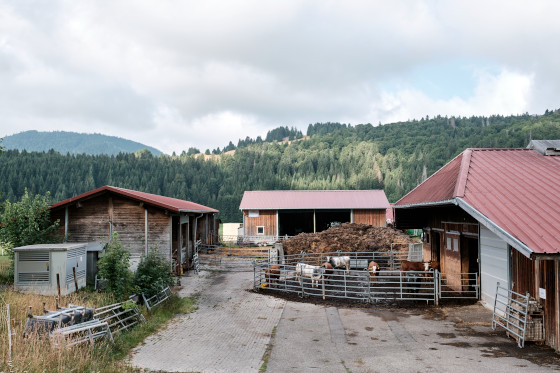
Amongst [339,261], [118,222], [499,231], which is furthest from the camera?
[339,261]

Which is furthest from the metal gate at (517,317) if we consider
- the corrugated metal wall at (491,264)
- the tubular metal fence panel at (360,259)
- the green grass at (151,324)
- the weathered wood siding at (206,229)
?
the weathered wood siding at (206,229)

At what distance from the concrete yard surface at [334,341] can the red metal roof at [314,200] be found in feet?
96.3

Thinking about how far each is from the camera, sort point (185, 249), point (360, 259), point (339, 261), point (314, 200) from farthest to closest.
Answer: point (314, 200) < point (360, 259) < point (185, 249) < point (339, 261)

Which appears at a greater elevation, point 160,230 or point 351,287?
point 160,230

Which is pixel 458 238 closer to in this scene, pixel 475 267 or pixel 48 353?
pixel 475 267

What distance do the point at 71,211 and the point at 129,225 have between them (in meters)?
3.19

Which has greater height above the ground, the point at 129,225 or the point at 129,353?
the point at 129,225

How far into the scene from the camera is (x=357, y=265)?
22250 millimetres

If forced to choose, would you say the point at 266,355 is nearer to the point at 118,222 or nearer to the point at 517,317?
the point at 517,317

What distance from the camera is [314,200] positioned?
47.2m

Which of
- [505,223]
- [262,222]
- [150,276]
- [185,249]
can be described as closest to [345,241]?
[185,249]

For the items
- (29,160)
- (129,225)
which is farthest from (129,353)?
(29,160)

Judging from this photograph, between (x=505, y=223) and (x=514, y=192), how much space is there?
2.82m

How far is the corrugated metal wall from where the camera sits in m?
13.2
